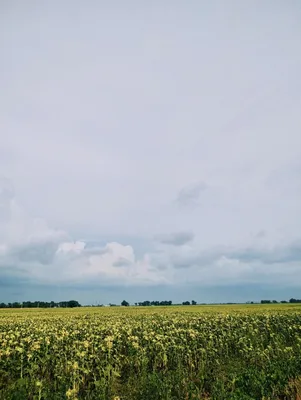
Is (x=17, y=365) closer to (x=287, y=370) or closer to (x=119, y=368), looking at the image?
(x=119, y=368)

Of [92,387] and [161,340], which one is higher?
[161,340]

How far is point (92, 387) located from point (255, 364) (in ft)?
21.1

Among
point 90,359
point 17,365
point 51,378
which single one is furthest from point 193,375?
point 17,365

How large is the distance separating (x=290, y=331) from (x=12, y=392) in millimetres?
16884

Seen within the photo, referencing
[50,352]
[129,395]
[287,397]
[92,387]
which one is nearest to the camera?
[287,397]

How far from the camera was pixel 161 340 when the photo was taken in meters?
15.5

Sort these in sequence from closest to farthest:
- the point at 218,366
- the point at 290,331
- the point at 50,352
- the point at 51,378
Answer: the point at 51,378
the point at 50,352
the point at 218,366
the point at 290,331

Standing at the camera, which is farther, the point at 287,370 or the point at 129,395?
the point at 287,370

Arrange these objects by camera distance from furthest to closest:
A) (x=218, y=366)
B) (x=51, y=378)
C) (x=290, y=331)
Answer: (x=290, y=331) < (x=218, y=366) < (x=51, y=378)

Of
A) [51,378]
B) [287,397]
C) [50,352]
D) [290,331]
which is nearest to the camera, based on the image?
[287,397]

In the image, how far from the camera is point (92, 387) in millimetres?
11812

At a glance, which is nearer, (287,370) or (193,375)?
(287,370)

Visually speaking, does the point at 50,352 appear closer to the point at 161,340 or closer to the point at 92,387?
A: the point at 92,387

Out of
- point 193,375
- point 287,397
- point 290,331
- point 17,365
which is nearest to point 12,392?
point 17,365
